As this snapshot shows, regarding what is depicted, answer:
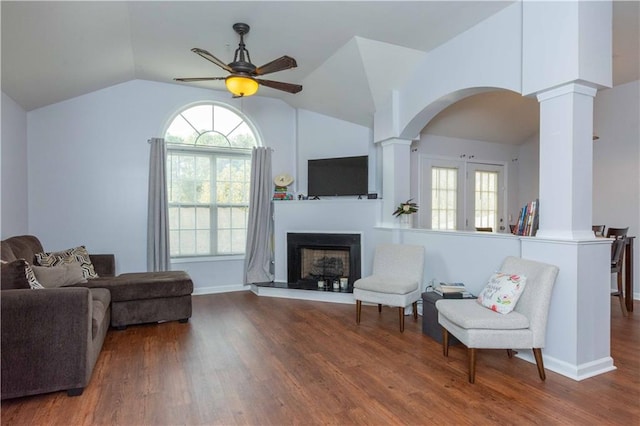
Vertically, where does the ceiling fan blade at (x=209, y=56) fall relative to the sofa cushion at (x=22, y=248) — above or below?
above

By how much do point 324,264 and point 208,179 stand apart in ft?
7.22

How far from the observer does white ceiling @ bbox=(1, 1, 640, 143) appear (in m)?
3.09

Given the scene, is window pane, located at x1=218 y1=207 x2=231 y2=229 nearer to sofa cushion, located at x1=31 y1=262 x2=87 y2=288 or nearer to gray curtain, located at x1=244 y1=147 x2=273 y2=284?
gray curtain, located at x1=244 y1=147 x2=273 y2=284

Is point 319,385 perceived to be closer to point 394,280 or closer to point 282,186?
point 394,280

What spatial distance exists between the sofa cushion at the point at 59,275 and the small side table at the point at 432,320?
348 centimetres

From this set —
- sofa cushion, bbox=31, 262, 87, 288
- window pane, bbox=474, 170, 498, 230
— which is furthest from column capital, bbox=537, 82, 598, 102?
sofa cushion, bbox=31, 262, 87, 288

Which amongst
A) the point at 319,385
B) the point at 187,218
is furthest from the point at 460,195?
the point at 319,385

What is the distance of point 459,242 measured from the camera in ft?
12.2

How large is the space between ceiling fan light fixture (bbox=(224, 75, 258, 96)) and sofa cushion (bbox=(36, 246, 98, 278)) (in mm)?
2600

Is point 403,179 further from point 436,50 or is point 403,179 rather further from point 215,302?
point 215,302

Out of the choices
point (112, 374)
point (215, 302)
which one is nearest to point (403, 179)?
point (215, 302)

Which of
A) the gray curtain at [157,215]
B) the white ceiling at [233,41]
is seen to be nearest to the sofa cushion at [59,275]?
the gray curtain at [157,215]

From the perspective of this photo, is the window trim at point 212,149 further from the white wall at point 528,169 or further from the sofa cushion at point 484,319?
the white wall at point 528,169

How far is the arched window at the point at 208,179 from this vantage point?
17.3 ft
